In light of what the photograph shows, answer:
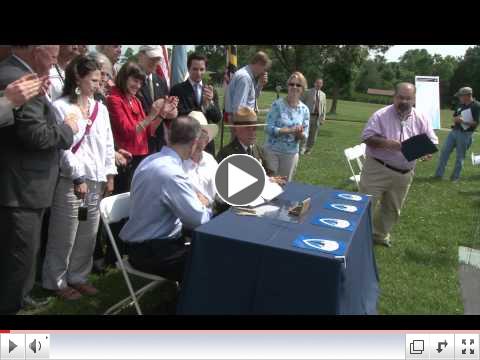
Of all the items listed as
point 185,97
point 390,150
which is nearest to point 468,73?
point 390,150

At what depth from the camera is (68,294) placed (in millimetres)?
3133

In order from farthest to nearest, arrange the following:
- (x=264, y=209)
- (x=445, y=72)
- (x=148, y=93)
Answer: (x=445, y=72), (x=148, y=93), (x=264, y=209)

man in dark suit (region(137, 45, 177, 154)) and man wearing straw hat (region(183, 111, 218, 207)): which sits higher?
man in dark suit (region(137, 45, 177, 154))

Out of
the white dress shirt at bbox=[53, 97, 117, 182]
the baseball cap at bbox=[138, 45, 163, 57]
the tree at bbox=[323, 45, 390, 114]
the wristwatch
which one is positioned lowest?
the wristwatch

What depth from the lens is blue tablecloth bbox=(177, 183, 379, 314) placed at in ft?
6.73

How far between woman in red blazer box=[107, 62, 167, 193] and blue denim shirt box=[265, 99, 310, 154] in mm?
1427

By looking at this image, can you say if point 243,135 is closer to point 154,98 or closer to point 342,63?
point 154,98

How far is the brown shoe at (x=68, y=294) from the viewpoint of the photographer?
3.12 metres

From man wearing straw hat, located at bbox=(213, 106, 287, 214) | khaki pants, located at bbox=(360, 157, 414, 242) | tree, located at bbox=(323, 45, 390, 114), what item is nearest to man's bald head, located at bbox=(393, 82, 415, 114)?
khaki pants, located at bbox=(360, 157, 414, 242)

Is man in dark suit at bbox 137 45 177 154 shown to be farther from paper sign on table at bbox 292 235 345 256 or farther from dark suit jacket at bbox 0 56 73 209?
paper sign on table at bbox 292 235 345 256

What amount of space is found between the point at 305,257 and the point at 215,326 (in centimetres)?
57

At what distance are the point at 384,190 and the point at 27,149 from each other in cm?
362

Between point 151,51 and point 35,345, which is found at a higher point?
point 151,51

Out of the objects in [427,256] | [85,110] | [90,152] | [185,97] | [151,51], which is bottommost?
[427,256]
